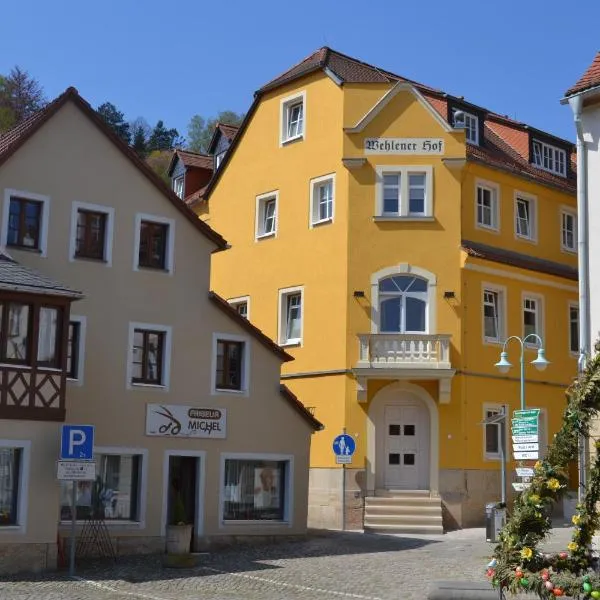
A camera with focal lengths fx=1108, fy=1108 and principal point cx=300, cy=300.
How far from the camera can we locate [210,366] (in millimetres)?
27453

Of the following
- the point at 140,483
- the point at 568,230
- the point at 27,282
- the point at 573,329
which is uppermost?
the point at 568,230

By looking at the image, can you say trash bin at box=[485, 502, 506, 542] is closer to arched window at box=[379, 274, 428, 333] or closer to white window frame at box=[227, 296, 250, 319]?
arched window at box=[379, 274, 428, 333]

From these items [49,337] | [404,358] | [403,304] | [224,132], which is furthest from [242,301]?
[49,337]

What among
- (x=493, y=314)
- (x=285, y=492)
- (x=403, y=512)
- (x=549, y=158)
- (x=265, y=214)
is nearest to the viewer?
(x=285, y=492)

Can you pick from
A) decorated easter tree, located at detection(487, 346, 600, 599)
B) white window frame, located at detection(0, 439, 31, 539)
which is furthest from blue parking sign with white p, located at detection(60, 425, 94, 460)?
decorated easter tree, located at detection(487, 346, 600, 599)

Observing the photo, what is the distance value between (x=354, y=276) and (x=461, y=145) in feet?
17.2

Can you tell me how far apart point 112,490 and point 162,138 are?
276ft

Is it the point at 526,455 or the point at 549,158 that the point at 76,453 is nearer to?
the point at 526,455

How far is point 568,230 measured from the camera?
38.5 metres

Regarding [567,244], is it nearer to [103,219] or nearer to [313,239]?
[313,239]

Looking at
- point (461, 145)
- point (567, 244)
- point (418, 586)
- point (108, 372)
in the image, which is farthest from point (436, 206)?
point (418, 586)

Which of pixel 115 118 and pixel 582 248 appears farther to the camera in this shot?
pixel 115 118

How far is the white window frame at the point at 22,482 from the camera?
22.3 meters

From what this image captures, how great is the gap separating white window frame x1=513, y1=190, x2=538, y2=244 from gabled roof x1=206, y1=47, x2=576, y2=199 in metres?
0.66
